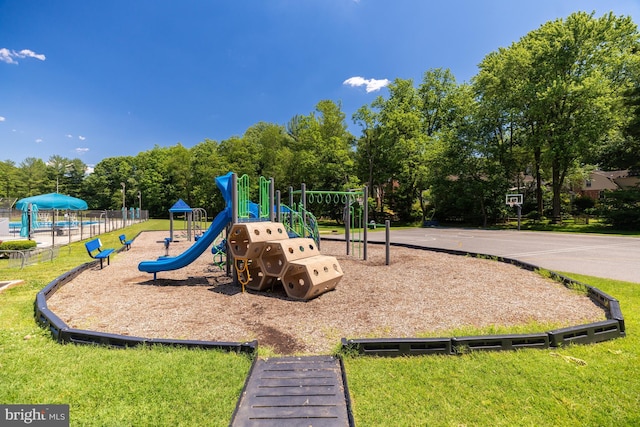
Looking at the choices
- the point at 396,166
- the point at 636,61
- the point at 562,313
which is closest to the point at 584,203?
the point at 636,61

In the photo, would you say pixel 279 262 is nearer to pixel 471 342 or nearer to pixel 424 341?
pixel 424 341

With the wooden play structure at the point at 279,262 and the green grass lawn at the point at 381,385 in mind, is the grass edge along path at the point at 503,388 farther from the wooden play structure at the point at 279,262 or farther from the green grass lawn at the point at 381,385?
the wooden play structure at the point at 279,262

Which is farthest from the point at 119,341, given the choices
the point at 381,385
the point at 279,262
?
the point at 279,262

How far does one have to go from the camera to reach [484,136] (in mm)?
31234

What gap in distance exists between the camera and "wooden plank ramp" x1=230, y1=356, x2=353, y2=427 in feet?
8.86

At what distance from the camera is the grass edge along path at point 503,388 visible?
2709 millimetres

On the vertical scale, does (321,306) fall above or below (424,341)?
below

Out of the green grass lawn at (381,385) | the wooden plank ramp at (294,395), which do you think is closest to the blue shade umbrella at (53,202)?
the green grass lawn at (381,385)

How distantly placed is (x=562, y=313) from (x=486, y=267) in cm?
412

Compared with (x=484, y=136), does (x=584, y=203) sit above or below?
below

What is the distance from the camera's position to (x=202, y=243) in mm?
7613

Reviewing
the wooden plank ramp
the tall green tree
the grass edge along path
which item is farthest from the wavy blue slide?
the tall green tree

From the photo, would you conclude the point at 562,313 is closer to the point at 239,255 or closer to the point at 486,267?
the point at 486,267

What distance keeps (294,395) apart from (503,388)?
200 cm
